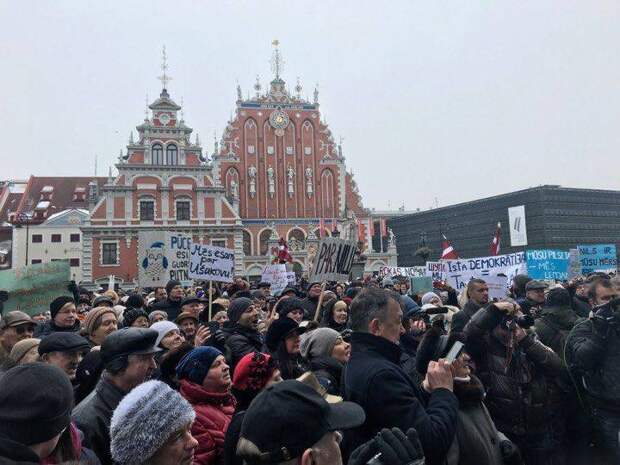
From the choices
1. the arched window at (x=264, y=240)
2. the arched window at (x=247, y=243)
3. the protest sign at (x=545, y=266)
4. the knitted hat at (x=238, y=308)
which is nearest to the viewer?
the knitted hat at (x=238, y=308)

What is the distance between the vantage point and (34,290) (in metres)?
8.81

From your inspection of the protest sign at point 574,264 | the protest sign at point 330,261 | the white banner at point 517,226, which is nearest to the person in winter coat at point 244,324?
the protest sign at point 330,261

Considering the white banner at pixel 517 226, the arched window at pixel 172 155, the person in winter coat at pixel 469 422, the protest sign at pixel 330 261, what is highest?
the arched window at pixel 172 155

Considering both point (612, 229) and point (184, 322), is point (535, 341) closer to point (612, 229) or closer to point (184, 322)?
point (184, 322)

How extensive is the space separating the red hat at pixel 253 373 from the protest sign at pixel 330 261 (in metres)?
4.78

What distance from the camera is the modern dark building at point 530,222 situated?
5375 centimetres

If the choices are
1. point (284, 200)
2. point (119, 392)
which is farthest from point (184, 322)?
point (284, 200)

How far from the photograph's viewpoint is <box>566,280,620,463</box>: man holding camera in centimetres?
400

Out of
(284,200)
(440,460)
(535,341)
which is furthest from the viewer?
(284,200)

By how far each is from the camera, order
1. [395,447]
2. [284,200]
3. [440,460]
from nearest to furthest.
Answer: [395,447] < [440,460] < [284,200]

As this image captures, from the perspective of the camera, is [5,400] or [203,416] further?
[203,416]

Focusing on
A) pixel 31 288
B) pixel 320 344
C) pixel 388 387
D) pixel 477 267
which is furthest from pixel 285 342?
pixel 477 267

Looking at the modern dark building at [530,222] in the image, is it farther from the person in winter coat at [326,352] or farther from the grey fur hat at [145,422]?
the grey fur hat at [145,422]

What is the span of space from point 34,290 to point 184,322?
4.19m
